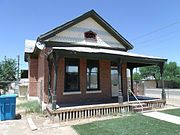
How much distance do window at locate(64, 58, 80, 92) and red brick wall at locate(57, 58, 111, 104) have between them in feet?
0.91

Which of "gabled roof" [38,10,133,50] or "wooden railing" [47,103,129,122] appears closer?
"wooden railing" [47,103,129,122]

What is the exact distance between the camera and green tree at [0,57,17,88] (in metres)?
34.7

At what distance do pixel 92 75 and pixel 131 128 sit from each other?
5940mm

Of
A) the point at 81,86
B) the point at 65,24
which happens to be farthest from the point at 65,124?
the point at 65,24

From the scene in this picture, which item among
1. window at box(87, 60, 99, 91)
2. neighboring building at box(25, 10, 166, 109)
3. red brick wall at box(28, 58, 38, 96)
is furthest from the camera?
red brick wall at box(28, 58, 38, 96)

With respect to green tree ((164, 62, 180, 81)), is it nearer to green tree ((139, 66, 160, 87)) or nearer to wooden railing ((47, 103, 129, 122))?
green tree ((139, 66, 160, 87))

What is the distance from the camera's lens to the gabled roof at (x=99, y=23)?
11828mm

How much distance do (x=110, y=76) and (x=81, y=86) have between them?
2.49 metres

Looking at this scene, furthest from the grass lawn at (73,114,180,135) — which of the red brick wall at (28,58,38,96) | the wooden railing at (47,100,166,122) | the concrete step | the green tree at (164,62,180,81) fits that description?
the green tree at (164,62,180,81)

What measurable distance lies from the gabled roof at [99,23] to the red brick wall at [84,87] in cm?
194

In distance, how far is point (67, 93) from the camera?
37.3 feet

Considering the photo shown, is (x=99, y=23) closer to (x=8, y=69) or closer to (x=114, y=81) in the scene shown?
(x=114, y=81)

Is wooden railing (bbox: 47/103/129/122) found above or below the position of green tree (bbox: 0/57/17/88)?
below

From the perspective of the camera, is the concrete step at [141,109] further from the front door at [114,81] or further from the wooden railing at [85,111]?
the front door at [114,81]
